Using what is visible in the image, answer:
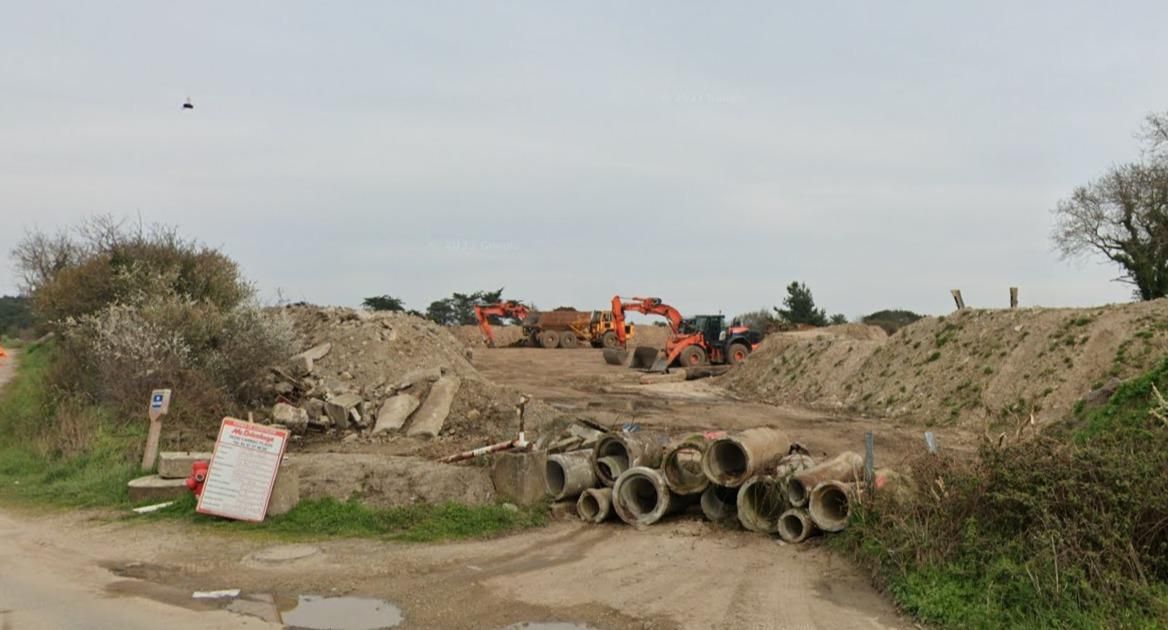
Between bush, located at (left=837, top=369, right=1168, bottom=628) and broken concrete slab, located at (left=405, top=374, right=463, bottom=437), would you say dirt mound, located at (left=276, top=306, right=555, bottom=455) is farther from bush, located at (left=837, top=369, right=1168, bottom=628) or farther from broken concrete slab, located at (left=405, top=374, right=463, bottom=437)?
bush, located at (left=837, top=369, right=1168, bottom=628)

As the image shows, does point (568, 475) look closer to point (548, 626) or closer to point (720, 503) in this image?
point (720, 503)

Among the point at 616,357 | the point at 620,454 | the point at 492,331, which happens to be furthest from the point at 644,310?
the point at 620,454

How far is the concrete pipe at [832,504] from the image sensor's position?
834 centimetres

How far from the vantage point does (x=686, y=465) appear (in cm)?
984

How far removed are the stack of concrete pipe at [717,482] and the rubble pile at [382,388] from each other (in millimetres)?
4641

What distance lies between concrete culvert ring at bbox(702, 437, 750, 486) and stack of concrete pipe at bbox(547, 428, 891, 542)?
0.4 inches

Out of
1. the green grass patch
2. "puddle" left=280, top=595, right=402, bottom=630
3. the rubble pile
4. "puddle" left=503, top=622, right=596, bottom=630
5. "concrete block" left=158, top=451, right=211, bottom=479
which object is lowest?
"puddle" left=280, top=595, right=402, bottom=630

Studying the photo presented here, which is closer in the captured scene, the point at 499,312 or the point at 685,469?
the point at 685,469

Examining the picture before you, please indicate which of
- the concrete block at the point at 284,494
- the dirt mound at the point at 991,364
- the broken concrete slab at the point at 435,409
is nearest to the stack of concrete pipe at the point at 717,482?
the concrete block at the point at 284,494

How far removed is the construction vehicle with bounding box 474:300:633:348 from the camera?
152 ft

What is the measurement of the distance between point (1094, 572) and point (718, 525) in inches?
157

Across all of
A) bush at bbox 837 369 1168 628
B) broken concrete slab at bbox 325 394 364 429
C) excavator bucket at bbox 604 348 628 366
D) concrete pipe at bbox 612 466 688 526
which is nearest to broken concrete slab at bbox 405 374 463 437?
broken concrete slab at bbox 325 394 364 429

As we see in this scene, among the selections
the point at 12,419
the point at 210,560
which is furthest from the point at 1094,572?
the point at 12,419

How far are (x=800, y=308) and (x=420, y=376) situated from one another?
50.8 m
